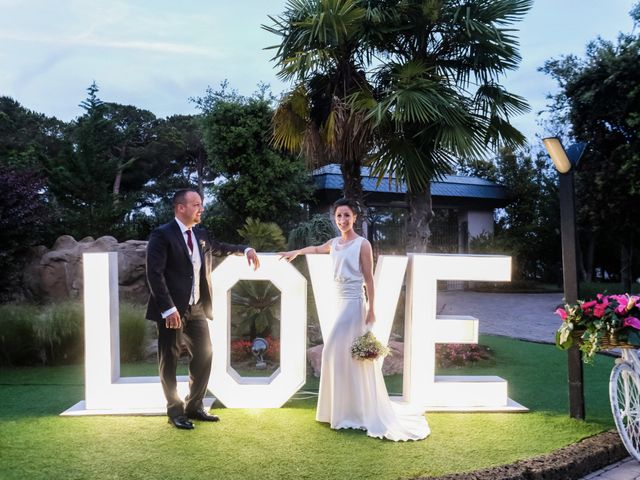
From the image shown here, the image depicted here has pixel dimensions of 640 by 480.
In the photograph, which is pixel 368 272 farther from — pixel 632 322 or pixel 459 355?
pixel 459 355

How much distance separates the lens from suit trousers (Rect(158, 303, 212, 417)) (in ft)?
16.6

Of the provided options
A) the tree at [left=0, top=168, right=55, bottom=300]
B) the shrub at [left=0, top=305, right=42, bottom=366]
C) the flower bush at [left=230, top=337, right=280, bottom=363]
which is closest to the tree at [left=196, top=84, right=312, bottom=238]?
the tree at [left=0, top=168, right=55, bottom=300]

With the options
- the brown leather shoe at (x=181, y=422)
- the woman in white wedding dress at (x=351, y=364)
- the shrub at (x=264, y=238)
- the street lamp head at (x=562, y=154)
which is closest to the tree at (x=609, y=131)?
the shrub at (x=264, y=238)

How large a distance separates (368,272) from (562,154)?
2145 mm

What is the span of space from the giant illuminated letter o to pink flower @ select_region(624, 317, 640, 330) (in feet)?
9.39

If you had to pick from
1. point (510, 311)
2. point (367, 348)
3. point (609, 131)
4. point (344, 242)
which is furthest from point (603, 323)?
point (609, 131)

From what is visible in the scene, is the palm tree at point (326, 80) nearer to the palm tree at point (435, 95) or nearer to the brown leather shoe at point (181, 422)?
the palm tree at point (435, 95)

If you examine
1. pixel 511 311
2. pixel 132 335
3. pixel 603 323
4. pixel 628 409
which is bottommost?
pixel 511 311

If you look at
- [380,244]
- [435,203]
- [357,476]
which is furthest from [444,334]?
[435,203]

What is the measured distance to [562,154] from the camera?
5.17 meters

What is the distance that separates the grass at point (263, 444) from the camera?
401cm

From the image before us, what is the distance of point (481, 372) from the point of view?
8.16 m

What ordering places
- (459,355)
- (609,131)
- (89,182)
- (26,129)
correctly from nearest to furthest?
(459,355), (609,131), (89,182), (26,129)

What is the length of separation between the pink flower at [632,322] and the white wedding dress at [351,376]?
1.88 meters
